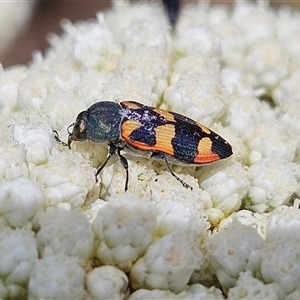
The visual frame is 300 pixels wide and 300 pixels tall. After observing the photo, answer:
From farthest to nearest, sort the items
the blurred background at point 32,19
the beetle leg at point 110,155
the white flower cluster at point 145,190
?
the blurred background at point 32,19 < the beetle leg at point 110,155 < the white flower cluster at point 145,190

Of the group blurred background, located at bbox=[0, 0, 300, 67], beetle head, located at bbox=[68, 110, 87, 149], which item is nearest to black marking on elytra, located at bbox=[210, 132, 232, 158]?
beetle head, located at bbox=[68, 110, 87, 149]

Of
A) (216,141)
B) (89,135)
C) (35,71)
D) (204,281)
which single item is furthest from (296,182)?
(35,71)

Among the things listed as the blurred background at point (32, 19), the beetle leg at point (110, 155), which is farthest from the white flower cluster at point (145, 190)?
the blurred background at point (32, 19)

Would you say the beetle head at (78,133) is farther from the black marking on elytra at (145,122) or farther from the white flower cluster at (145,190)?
the black marking on elytra at (145,122)

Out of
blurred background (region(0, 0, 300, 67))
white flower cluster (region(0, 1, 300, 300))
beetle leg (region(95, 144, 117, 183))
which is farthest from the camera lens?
blurred background (region(0, 0, 300, 67))

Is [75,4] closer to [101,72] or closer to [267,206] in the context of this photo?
[101,72]

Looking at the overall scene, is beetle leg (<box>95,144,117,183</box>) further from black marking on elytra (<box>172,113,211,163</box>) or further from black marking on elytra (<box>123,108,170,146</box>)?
black marking on elytra (<box>172,113,211,163</box>)
